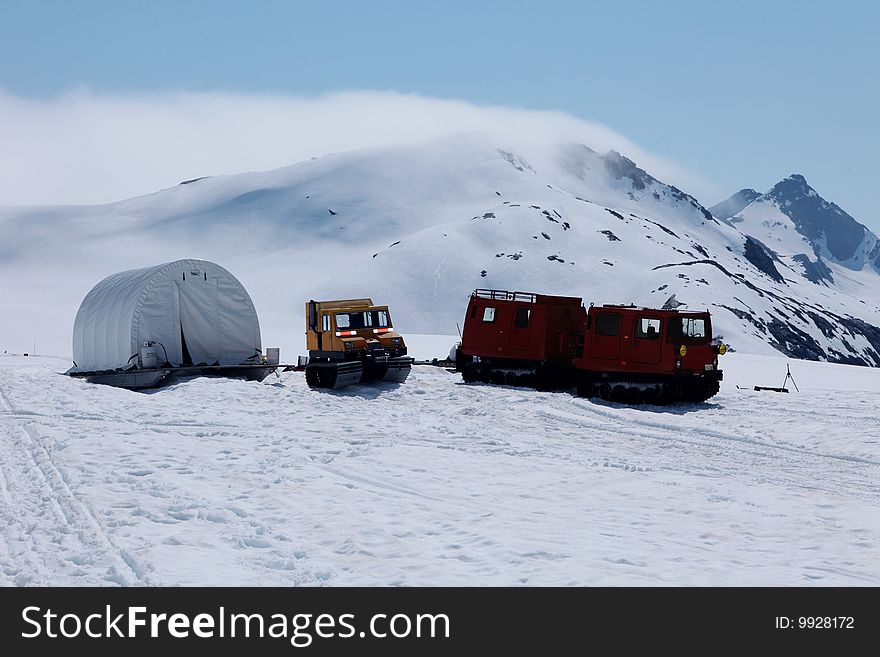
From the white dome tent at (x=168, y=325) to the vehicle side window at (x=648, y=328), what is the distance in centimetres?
1164

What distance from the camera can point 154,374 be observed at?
77.4ft

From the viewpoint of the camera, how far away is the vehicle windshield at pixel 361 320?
1011 inches

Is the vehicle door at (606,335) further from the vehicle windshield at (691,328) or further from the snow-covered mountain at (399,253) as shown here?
the snow-covered mountain at (399,253)

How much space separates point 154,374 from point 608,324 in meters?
12.9

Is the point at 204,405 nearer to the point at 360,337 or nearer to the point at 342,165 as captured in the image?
the point at 360,337

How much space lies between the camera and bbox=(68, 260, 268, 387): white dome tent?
24.5 m

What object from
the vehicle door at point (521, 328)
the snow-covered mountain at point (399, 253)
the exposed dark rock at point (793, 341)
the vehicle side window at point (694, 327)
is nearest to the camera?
the vehicle side window at point (694, 327)

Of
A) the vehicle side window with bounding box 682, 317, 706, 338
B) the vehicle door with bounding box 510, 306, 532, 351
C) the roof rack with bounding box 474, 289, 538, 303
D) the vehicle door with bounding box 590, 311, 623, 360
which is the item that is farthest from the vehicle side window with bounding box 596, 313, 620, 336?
the roof rack with bounding box 474, 289, 538, 303

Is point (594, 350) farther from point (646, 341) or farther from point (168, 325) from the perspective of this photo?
point (168, 325)

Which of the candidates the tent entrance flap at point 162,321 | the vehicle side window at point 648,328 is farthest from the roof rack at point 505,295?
the tent entrance flap at point 162,321

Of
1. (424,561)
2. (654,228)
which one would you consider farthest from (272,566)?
(654,228)

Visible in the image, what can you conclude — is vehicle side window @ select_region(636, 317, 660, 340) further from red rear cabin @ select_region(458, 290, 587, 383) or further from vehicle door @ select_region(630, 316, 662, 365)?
red rear cabin @ select_region(458, 290, 587, 383)

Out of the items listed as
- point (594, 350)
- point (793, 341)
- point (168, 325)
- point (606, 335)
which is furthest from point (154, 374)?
point (793, 341)
